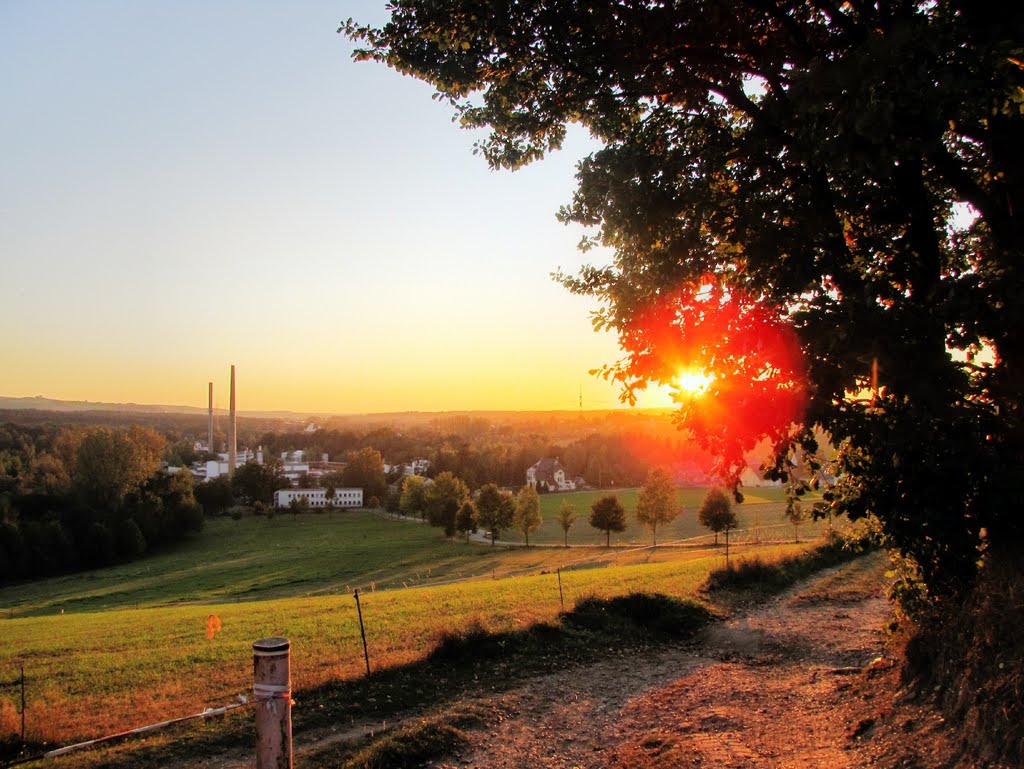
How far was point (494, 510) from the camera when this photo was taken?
204ft

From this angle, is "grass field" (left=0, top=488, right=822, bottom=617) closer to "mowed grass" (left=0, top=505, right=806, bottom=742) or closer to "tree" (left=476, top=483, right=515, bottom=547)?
"mowed grass" (left=0, top=505, right=806, bottom=742)

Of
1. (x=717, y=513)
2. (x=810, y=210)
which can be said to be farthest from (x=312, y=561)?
(x=810, y=210)

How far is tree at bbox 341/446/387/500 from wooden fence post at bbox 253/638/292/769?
106 m

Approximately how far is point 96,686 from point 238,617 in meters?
11.3

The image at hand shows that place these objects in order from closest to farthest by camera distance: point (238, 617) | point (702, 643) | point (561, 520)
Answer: point (702, 643), point (238, 617), point (561, 520)

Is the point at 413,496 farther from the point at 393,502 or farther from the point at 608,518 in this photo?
the point at 608,518

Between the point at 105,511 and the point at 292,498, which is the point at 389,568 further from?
the point at 292,498

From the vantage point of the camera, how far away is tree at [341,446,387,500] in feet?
357

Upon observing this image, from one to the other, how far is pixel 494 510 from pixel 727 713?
177ft

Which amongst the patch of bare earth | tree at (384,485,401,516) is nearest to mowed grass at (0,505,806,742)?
the patch of bare earth

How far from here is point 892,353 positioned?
610 centimetres

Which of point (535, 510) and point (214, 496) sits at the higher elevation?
point (535, 510)

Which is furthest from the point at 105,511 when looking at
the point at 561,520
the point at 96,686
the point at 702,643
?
the point at 702,643

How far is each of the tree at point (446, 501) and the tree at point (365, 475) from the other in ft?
132
